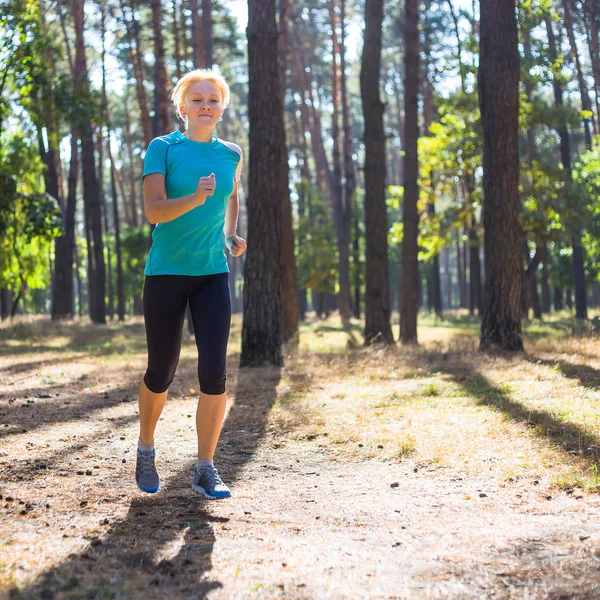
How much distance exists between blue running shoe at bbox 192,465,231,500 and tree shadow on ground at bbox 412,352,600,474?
90.5 inches

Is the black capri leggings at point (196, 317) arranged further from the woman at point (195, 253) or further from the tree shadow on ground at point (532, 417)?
the tree shadow on ground at point (532, 417)

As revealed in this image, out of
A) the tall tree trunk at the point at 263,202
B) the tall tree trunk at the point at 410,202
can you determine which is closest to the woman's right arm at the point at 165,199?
the tall tree trunk at the point at 263,202

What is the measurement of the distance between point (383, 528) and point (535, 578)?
3.46 ft

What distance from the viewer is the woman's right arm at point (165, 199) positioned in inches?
162

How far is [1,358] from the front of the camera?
→ 13.4m

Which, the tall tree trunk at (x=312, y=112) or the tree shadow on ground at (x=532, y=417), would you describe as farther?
the tall tree trunk at (x=312, y=112)

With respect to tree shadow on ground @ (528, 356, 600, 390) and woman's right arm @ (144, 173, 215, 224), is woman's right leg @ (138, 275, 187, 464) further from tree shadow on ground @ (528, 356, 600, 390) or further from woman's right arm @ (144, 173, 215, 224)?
tree shadow on ground @ (528, 356, 600, 390)

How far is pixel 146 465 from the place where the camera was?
182 inches

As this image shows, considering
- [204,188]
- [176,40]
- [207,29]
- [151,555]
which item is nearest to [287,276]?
[207,29]

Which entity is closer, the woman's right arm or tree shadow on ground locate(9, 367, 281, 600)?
tree shadow on ground locate(9, 367, 281, 600)

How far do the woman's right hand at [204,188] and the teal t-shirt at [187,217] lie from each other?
0.23 meters

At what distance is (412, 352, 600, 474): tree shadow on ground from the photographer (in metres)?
5.27

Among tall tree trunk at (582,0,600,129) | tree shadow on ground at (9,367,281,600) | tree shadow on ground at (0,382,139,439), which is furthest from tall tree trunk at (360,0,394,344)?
tall tree trunk at (582,0,600,129)

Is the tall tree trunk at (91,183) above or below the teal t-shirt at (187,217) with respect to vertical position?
above
